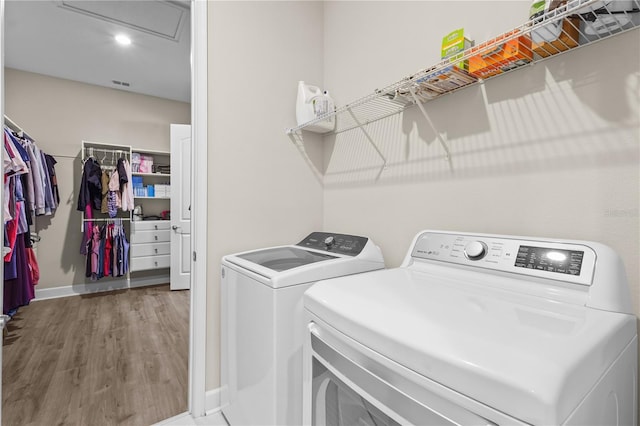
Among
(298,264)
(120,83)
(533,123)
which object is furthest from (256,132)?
(120,83)

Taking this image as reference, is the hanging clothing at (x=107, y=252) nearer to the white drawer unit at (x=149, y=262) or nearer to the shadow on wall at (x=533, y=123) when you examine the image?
the white drawer unit at (x=149, y=262)

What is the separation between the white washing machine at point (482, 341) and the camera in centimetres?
49

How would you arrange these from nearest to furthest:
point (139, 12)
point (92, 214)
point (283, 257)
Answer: point (283, 257) < point (139, 12) < point (92, 214)

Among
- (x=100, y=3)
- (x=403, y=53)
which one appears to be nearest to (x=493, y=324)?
(x=403, y=53)

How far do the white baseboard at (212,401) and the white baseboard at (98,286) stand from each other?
3391 millimetres

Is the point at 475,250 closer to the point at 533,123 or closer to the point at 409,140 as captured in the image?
the point at 533,123

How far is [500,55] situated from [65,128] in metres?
4.88

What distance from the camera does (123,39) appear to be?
3.06 m

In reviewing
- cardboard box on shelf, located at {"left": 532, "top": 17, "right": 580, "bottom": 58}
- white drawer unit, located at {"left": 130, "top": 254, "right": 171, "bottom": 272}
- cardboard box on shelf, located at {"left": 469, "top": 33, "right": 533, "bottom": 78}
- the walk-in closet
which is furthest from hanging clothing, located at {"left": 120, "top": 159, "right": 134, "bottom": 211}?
cardboard box on shelf, located at {"left": 532, "top": 17, "right": 580, "bottom": 58}

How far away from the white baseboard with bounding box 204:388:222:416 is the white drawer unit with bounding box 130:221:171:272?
3.15m

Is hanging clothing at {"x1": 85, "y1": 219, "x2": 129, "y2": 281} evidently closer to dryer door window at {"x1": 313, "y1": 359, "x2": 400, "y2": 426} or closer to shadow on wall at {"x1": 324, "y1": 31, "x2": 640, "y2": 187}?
shadow on wall at {"x1": 324, "y1": 31, "x2": 640, "y2": 187}

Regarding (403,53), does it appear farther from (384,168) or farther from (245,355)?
(245,355)

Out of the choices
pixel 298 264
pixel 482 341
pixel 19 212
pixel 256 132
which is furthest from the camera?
pixel 19 212

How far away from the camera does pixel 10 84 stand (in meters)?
3.58
